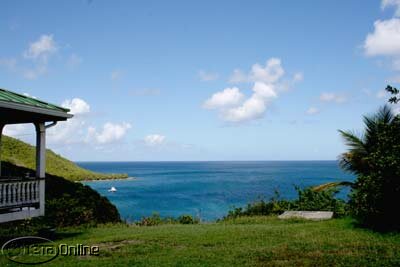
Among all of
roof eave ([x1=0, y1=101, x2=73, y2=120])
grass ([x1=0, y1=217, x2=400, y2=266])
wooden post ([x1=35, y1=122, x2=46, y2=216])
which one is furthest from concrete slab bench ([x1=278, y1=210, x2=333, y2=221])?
roof eave ([x1=0, y1=101, x2=73, y2=120])

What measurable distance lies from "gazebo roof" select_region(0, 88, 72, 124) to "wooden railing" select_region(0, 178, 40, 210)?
68.3 inches

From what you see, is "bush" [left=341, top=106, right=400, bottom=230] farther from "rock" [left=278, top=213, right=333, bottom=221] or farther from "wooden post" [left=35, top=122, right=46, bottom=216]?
"wooden post" [left=35, top=122, right=46, bottom=216]

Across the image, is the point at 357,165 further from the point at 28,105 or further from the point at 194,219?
the point at 28,105

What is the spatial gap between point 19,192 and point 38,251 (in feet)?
6.48

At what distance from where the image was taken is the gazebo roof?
10.3 metres

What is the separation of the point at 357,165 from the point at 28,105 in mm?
12316

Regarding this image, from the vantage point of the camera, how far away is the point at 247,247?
941 centimetres

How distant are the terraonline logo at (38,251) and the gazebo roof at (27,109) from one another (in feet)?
10.9

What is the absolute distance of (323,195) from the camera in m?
18.3

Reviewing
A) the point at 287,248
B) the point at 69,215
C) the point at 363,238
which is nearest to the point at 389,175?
the point at 363,238

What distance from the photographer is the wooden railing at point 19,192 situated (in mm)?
10484

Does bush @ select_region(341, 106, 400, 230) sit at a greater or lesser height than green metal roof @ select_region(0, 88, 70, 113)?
lesser

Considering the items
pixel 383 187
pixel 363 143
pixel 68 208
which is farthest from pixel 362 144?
pixel 68 208

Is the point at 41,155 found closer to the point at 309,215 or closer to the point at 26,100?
the point at 26,100
